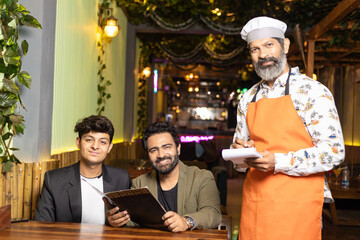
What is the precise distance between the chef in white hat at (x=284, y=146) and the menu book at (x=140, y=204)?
1.52 ft

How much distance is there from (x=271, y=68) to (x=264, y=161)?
497mm

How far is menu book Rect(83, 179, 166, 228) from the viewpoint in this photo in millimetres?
1886

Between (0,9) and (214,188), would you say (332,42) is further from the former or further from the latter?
(0,9)

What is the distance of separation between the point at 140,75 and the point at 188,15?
8.65ft

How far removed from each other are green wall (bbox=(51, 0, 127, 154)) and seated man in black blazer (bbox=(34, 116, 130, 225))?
1174 mm

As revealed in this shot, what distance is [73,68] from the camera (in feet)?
14.0

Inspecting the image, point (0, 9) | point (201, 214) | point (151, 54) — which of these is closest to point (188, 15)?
point (151, 54)

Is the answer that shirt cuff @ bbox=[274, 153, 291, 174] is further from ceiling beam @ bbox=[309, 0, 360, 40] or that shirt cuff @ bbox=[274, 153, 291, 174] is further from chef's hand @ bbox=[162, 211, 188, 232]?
ceiling beam @ bbox=[309, 0, 360, 40]

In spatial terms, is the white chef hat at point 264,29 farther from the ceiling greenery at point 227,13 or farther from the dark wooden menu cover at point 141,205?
the ceiling greenery at point 227,13

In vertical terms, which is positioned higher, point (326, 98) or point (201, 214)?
point (326, 98)

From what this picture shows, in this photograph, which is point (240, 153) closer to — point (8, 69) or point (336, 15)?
point (8, 69)

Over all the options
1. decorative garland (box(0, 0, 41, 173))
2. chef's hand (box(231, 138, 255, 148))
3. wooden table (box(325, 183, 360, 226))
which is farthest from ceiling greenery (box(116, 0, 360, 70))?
chef's hand (box(231, 138, 255, 148))

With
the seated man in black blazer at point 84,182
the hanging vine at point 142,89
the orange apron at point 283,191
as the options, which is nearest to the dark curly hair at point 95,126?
the seated man in black blazer at point 84,182

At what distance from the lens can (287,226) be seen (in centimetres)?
197
